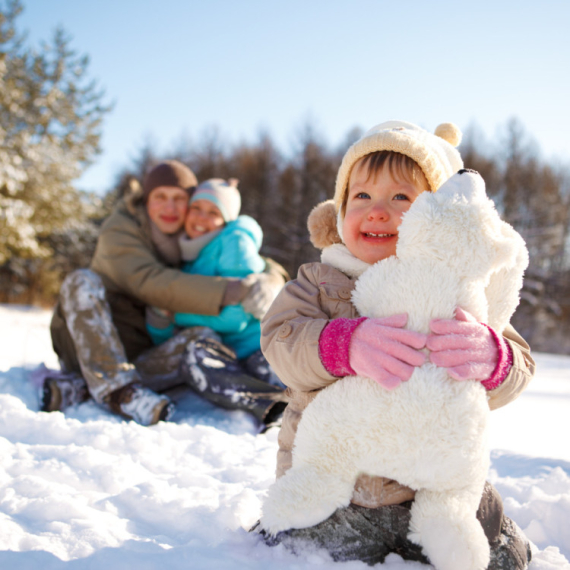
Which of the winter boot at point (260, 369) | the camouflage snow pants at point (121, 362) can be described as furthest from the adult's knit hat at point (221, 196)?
the winter boot at point (260, 369)

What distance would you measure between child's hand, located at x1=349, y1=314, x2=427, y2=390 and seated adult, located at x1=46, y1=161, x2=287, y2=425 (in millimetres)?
1733

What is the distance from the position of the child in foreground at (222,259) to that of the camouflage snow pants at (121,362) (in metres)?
0.16

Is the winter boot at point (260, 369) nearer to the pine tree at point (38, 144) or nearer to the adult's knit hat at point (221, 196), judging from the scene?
the adult's knit hat at point (221, 196)

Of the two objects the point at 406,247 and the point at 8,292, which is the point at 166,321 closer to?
the point at 406,247

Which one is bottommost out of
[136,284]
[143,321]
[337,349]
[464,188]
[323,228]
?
[143,321]

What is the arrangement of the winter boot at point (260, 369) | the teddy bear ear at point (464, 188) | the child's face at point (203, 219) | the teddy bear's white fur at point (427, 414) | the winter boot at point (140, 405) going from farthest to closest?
the child's face at point (203, 219) → the winter boot at point (260, 369) → the winter boot at point (140, 405) → the teddy bear ear at point (464, 188) → the teddy bear's white fur at point (427, 414)

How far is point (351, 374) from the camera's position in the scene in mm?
1254

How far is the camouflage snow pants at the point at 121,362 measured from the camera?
278cm

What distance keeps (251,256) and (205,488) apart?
1.69 metres

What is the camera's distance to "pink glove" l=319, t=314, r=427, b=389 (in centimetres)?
116

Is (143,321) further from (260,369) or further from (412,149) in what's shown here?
(412,149)

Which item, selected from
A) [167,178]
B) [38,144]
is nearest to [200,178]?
[38,144]

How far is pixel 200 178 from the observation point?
67.7 feet

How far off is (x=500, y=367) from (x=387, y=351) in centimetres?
30
